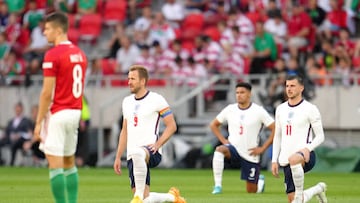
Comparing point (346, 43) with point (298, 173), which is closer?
point (298, 173)

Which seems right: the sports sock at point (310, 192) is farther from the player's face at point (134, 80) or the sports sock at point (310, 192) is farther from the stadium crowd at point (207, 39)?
the stadium crowd at point (207, 39)

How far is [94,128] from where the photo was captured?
32.3m

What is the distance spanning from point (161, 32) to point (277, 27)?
3.47 m

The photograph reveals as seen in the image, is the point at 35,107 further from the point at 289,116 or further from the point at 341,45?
the point at 289,116

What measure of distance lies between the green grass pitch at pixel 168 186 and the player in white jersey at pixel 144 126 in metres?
1.91

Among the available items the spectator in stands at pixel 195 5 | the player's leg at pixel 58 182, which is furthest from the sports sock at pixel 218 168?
the spectator in stands at pixel 195 5

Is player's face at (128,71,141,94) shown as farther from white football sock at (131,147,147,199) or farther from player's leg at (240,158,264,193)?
player's leg at (240,158,264,193)

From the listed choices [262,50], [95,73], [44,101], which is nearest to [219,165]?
[44,101]

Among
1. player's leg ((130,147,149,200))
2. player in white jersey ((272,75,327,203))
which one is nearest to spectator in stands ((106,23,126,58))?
player in white jersey ((272,75,327,203))

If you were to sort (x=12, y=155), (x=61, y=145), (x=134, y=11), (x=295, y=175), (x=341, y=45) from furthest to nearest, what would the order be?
(x=134, y=11) → (x=12, y=155) → (x=341, y=45) → (x=295, y=175) → (x=61, y=145)

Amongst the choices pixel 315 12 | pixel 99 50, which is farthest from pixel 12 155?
pixel 315 12

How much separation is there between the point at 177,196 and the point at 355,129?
15.3 metres

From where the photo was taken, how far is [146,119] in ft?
48.9

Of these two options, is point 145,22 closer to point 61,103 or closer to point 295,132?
point 295,132
